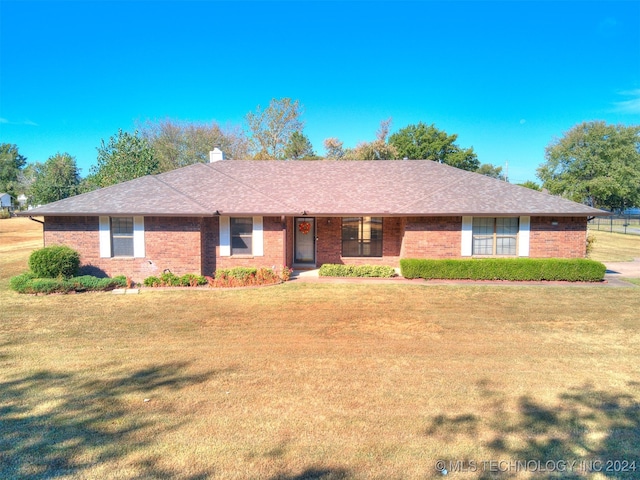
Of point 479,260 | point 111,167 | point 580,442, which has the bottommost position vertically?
point 580,442

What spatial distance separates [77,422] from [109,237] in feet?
→ 33.2

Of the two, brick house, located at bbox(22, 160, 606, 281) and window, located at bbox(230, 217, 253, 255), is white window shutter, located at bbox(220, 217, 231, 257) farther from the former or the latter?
window, located at bbox(230, 217, 253, 255)

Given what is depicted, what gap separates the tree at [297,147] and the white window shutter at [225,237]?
27.0 m

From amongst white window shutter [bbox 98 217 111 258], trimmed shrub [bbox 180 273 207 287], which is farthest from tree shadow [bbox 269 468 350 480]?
white window shutter [bbox 98 217 111 258]

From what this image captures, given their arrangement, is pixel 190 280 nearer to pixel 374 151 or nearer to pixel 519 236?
pixel 519 236

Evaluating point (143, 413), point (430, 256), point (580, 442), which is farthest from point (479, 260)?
point (143, 413)

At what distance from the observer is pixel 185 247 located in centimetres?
1356

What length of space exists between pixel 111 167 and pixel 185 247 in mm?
17329

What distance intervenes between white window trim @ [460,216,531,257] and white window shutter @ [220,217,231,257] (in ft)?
29.1

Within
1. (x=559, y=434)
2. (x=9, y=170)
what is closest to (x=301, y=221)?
(x=559, y=434)

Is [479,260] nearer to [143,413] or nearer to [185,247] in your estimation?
[185,247]

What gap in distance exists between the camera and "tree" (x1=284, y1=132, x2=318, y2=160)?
40.5 meters

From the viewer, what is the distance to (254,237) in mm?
14570

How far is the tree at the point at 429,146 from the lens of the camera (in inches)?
1743
